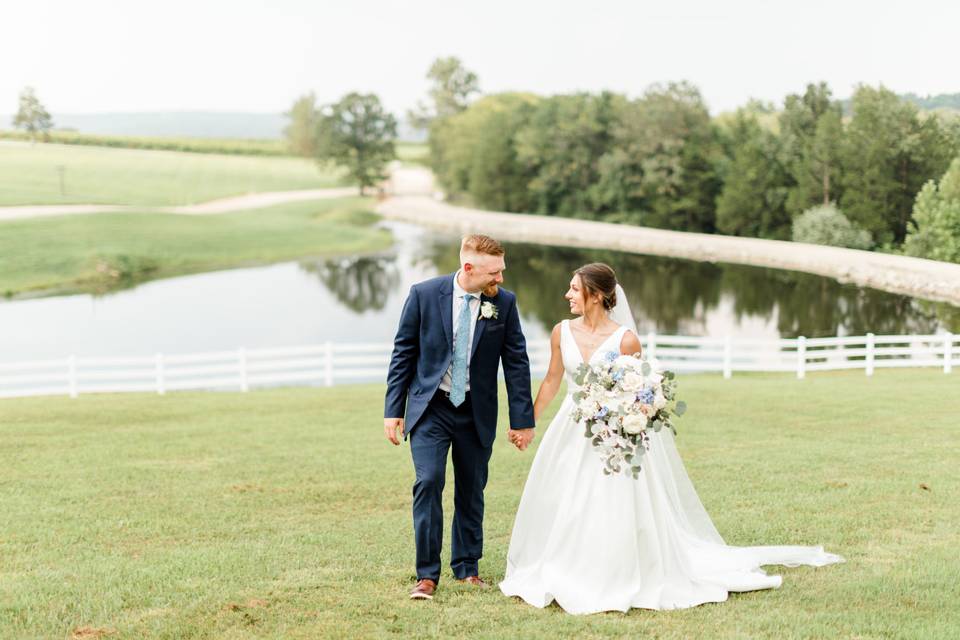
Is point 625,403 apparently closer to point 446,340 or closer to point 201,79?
point 446,340

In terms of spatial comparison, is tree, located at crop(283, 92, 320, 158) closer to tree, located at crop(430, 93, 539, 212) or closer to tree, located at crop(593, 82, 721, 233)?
tree, located at crop(430, 93, 539, 212)

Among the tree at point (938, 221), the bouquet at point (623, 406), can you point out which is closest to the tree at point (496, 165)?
the tree at point (938, 221)

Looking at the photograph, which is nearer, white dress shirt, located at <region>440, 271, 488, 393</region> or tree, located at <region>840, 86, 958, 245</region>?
white dress shirt, located at <region>440, 271, 488, 393</region>

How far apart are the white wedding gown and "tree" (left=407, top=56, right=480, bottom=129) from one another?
9101cm

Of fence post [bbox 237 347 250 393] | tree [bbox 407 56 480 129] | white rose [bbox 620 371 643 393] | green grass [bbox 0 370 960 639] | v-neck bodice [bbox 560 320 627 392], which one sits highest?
tree [bbox 407 56 480 129]

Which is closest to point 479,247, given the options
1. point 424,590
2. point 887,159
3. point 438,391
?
point 438,391

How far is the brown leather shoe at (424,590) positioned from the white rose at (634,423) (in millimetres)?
1294

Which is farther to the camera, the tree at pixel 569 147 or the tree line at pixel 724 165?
the tree at pixel 569 147

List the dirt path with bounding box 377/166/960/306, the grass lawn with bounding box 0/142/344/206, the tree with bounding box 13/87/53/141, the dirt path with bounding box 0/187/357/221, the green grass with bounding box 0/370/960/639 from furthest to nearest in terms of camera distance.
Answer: the tree with bounding box 13/87/53/141, the grass lawn with bounding box 0/142/344/206, the dirt path with bounding box 0/187/357/221, the dirt path with bounding box 377/166/960/306, the green grass with bounding box 0/370/960/639

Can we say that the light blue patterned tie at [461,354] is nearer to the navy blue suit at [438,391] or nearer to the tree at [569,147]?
the navy blue suit at [438,391]

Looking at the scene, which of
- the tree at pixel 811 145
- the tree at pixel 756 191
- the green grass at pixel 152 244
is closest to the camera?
the green grass at pixel 152 244

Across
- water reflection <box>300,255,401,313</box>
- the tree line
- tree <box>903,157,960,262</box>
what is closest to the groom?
water reflection <box>300,255,401,313</box>

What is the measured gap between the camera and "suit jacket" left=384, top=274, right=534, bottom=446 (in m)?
5.33

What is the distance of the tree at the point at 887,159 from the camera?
42.4 metres
